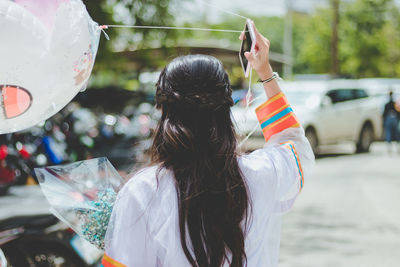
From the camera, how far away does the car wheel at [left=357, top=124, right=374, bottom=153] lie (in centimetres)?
1406

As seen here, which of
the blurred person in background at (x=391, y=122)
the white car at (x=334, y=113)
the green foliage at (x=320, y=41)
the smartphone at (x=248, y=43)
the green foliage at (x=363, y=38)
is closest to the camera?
the smartphone at (x=248, y=43)

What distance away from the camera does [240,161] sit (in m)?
1.58

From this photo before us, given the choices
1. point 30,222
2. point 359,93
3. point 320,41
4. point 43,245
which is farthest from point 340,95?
point 320,41


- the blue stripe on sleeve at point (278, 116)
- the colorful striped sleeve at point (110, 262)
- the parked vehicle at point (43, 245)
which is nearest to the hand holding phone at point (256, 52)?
the blue stripe on sleeve at point (278, 116)

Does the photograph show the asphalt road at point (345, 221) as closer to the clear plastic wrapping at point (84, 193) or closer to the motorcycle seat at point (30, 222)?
the motorcycle seat at point (30, 222)

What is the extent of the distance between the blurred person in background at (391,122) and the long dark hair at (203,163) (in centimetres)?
1322

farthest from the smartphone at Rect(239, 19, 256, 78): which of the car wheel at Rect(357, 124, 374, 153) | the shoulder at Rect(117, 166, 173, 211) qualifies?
the car wheel at Rect(357, 124, 374, 153)

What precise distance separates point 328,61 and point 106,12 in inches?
1289

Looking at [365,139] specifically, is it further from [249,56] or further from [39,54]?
[39,54]

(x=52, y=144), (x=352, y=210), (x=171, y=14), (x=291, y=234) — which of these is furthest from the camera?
(x=171, y=14)

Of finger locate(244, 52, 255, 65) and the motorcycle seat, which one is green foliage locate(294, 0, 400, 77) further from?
finger locate(244, 52, 255, 65)

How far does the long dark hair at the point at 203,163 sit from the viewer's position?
148 cm

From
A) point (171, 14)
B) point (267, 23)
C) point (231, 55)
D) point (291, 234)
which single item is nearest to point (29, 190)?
point (291, 234)

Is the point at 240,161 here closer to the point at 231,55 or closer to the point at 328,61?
the point at 231,55
